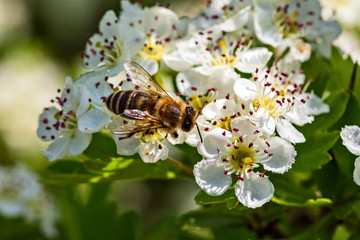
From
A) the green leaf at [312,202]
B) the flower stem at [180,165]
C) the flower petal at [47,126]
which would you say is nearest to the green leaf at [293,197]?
the green leaf at [312,202]

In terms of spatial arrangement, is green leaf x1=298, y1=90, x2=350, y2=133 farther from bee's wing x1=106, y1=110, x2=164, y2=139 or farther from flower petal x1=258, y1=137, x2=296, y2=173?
bee's wing x1=106, y1=110, x2=164, y2=139

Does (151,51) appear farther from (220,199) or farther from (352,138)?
(352,138)

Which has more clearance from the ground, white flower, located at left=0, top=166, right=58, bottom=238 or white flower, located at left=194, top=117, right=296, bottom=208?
white flower, located at left=194, top=117, right=296, bottom=208

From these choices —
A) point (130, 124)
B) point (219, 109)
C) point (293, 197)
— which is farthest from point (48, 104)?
point (293, 197)

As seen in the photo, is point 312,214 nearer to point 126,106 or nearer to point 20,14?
point 126,106

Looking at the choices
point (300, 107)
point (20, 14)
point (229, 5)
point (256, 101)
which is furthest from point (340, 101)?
point (20, 14)

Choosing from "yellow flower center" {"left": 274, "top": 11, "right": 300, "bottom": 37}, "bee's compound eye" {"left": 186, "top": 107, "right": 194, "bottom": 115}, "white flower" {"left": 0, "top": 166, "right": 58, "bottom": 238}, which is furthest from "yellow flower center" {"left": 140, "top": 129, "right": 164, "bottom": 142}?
"white flower" {"left": 0, "top": 166, "right": 58, "bottom": 238}

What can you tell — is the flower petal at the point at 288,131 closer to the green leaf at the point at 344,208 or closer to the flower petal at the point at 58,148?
the green leaf at the point at 344,208
